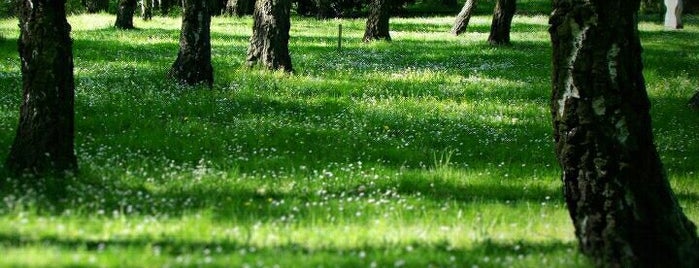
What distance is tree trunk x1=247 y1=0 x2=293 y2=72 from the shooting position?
17.6 metres

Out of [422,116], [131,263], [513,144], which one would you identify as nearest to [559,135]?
[131,263]

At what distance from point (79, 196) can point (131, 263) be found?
2.73 m

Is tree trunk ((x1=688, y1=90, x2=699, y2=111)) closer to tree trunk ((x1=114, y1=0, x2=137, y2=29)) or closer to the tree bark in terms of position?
tree trunk ((x1=114, y1=0, x2=137, y2=29))

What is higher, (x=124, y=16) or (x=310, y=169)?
(x=124, y=16)

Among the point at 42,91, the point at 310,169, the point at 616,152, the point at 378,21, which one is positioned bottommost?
the point at 310,169

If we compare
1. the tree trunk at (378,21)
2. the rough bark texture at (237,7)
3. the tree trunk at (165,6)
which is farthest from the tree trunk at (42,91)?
the tree trunk at (165,6)

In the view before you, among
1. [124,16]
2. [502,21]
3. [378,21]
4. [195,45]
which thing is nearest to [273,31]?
[195,45]

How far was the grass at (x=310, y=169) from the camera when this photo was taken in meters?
5.50

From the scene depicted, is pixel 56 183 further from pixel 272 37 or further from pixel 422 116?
pixel 272 37

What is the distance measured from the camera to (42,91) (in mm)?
7766

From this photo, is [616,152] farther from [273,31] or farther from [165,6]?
[165,6]

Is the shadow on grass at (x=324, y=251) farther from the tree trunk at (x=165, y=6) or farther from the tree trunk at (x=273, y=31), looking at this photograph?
the tree trunk at (x=165, y=6)

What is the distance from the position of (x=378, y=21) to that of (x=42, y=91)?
2022 centimetres

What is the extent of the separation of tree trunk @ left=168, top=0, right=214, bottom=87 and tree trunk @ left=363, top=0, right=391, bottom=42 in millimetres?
12294
